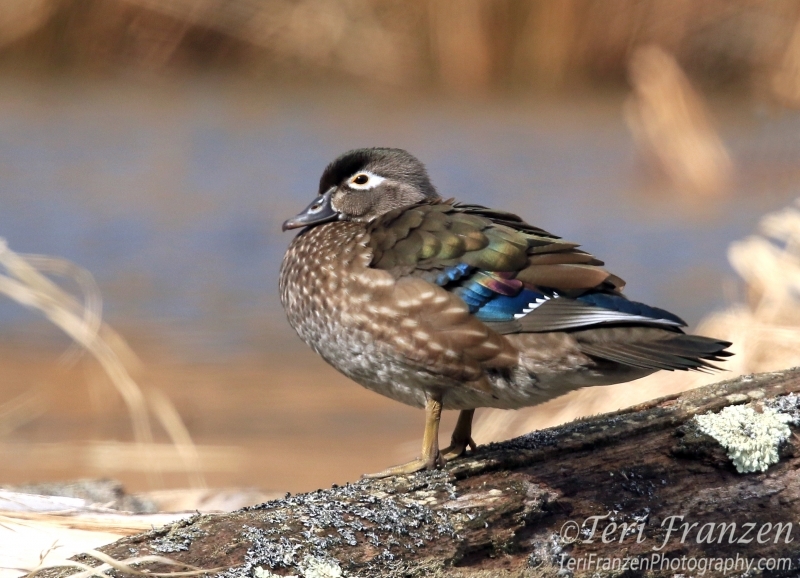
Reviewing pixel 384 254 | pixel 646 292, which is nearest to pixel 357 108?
pixel 646 292

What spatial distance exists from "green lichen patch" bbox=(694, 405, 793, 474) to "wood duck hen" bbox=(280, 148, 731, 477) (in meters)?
0.22

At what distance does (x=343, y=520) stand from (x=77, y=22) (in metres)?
11.8

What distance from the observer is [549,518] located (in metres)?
2.91

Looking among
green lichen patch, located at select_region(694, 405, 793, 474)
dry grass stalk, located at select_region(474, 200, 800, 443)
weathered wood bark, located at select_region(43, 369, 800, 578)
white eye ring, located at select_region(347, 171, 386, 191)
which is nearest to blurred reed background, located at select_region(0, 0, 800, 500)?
dry grass stalk, located at select_region(474, 200, 800, 443)

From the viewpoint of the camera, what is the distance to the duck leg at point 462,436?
3525 mm

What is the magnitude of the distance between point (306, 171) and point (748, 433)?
8.44 meters

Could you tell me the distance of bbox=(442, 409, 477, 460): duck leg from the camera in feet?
11.6

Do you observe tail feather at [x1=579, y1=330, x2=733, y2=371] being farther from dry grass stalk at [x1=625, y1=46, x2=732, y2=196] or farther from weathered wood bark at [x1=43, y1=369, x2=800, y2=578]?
dry grass stalk at [x1=625, y1=46, x2=732, y2=196]

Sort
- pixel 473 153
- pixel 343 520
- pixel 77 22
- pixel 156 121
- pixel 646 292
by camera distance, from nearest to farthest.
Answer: pixel 343 520
pixel 646 292
pixel 473 153
pixel 156 121
pixel 77 22

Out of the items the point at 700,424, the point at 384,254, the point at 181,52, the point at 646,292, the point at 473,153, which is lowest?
the point at 700,424

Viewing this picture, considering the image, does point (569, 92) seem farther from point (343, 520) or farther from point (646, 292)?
point (343, 520)

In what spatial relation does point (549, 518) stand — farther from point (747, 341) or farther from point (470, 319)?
point (747, 341)

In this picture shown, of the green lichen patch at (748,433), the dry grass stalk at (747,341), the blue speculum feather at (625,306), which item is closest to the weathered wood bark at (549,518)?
the green lichen patch at (748,433)

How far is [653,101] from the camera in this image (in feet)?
38.3
